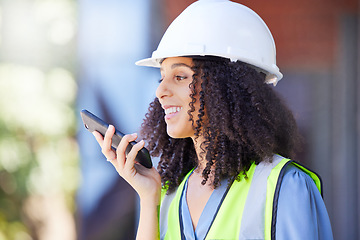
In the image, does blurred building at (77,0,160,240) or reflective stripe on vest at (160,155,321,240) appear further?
blurred building at (77,0,160,240)

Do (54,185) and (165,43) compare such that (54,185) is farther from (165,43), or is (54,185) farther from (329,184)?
(165,43)

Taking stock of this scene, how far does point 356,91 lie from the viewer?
423 cm

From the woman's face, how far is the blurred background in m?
1.84

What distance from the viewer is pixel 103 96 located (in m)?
3.77

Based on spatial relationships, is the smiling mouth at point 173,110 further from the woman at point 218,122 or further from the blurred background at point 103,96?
the blurred background at point 103,96

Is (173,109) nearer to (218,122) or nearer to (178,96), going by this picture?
(178,96)

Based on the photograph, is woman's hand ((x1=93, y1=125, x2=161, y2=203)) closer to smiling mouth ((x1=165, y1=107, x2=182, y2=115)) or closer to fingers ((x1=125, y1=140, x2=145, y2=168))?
fingers ((x1=125, y1=140, x2=145, y2=168))

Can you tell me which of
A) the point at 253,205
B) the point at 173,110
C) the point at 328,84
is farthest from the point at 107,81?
the point at 253,205

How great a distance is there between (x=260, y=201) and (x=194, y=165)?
0.57 m

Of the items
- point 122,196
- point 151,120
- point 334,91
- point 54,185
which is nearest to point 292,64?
point 334,91

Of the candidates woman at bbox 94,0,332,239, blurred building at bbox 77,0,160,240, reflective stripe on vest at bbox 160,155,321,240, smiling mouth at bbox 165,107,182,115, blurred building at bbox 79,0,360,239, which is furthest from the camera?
blurred building at bbox 79,0,360,239

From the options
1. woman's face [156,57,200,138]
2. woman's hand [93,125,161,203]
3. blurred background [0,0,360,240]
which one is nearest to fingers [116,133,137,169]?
woman's hand [93,125,161,203]

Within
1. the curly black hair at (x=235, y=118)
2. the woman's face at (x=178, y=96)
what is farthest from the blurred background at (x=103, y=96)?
the woman's face at (x=178, y=96)

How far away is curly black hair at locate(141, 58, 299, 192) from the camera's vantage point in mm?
1639
